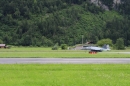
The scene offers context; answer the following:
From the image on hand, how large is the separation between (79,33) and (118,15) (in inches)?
1804

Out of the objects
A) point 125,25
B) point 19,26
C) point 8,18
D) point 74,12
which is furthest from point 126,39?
point 8,18

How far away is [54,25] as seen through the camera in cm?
16550

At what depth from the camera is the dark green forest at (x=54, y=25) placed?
15088cm

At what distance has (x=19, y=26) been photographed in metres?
165

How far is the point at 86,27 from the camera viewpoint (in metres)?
171

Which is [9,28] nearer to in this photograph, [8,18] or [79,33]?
[8,18]

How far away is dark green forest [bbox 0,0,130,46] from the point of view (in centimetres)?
15088
